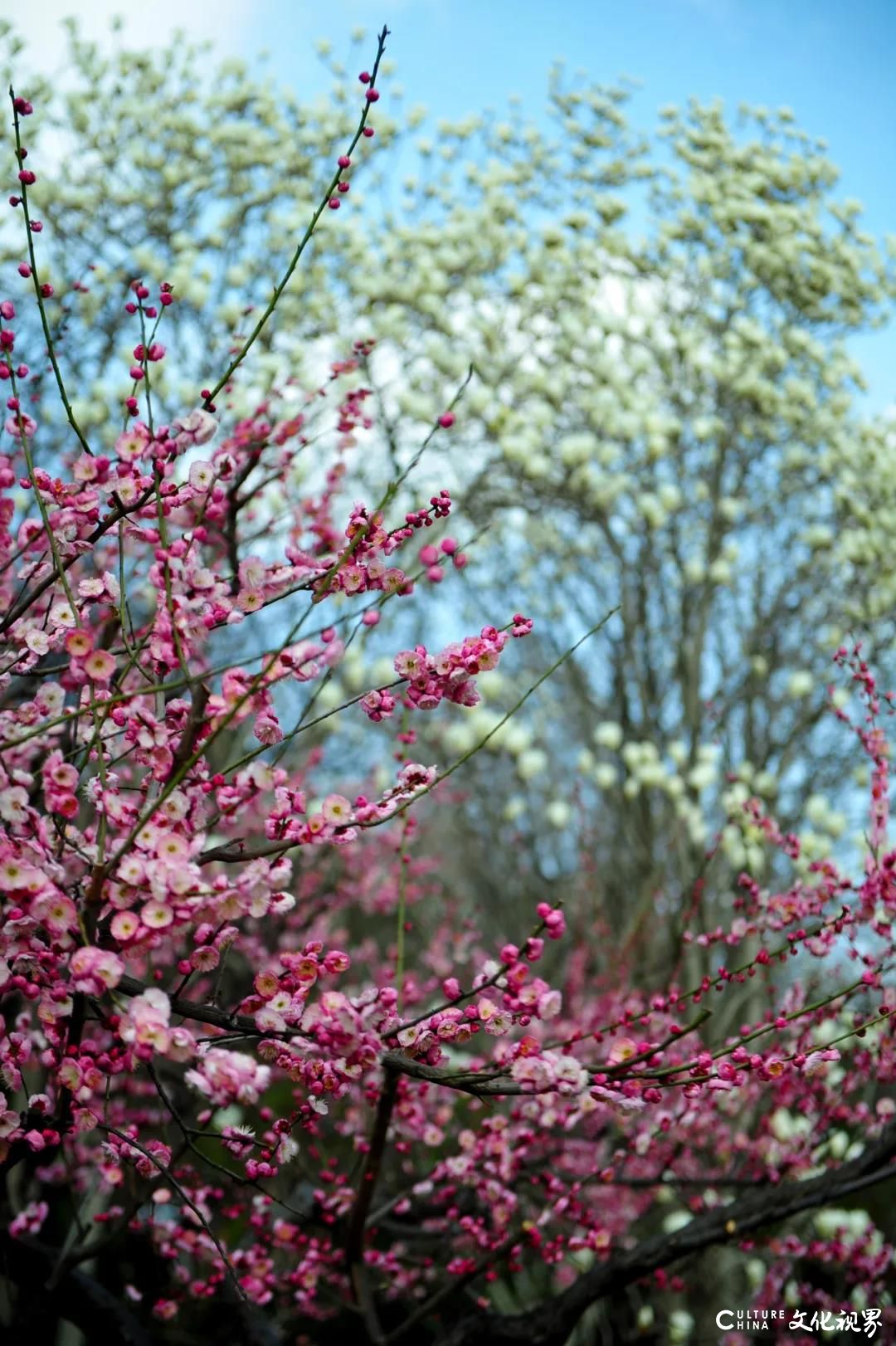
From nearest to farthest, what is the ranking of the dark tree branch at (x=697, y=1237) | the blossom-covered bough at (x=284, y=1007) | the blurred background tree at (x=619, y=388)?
the blossom-covered bough at (x=284, y=1007) → the dark tree branch at (x=697, y=1237) → the blurred background tree at (x=619, y=388)

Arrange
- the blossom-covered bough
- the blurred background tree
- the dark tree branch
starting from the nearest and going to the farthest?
the blossom-covered bough → the dark tree branch → the blurred background tree

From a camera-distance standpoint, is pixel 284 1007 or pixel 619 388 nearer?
pixel 284 1007

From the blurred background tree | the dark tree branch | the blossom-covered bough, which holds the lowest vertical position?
the dark tree branch

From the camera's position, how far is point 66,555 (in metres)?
1.95

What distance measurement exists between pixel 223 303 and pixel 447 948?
14.8 ft

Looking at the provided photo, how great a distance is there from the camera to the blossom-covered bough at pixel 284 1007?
62.9 inches

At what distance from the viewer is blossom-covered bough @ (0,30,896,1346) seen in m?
1.60

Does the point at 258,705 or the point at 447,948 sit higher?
the point at 447,948

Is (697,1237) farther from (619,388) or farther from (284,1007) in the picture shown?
(619,388)

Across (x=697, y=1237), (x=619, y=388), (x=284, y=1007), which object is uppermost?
(x=619, y=388)

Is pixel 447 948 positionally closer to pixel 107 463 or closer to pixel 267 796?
pixel 267 796

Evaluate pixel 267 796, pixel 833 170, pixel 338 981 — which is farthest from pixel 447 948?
pixel 833 170

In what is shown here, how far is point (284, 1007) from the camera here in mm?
1687

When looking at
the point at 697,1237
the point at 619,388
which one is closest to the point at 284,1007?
the point at 697,1237
